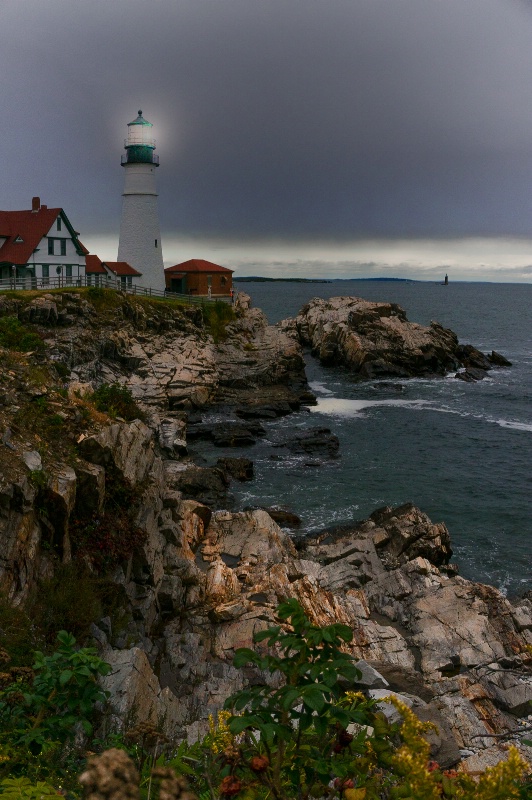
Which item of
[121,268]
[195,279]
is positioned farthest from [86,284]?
[195,279]

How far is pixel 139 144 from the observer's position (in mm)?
62969

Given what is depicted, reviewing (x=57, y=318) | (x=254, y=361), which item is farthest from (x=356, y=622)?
(x=254, y=361)

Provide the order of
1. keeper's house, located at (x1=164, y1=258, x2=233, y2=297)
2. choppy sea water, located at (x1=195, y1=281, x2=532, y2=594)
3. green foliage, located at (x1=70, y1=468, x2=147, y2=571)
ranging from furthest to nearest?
keeper's house, located at (x1=164, y1=258, x2=233, y2=297) → choppy sea water, located at (x1=195, y1=281, x2=532, y2=594) → green foliage, located at (x1=70, y1=468, x2=147, y2=571)

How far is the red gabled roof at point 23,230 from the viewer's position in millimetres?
51062

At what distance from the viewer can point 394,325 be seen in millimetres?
74750

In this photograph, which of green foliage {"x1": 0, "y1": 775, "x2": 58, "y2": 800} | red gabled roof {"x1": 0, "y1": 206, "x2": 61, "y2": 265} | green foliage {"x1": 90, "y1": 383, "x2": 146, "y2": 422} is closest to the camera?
green foliage {"x1": 0, "y1": 775, "x2": 58, "y2": 800}

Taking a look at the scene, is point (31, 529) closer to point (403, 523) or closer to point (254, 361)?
point (403, 523)

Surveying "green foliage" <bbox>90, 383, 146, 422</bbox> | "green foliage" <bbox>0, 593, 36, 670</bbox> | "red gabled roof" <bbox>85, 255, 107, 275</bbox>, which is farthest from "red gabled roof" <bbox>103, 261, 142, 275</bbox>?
"green foliage" <bbox>0, 593, 36, 670</bbox>

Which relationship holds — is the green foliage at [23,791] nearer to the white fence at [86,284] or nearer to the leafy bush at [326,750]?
the leafy bush at [326,750]

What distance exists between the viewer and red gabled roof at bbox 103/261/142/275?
2451 inches

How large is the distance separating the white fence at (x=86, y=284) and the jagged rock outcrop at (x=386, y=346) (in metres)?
18.3

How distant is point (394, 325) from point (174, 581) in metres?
62.5

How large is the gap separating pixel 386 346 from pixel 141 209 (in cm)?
3160

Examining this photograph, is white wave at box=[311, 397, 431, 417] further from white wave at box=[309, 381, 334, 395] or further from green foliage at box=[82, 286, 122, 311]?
green foliage at box=[82, 286, 122, 311]
